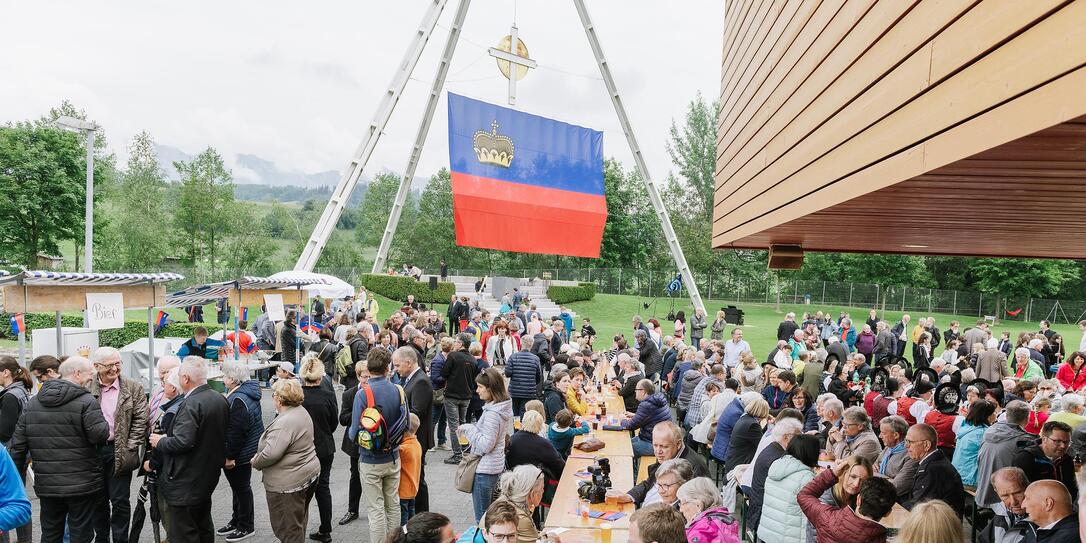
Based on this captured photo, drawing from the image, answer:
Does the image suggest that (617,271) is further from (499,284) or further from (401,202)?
(401,202)

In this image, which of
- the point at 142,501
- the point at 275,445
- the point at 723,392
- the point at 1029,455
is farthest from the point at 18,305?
the point at 1029,455

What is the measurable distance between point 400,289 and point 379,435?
22530 millimetres

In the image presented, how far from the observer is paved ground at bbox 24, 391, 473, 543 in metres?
5.61

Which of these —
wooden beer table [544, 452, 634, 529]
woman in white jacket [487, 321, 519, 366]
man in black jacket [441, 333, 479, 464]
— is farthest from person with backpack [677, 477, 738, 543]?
woman in white jacket [487, 321, 519, 366]

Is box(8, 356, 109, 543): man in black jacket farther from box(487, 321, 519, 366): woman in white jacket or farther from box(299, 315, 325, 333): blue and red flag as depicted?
box(299, 315, 325, 333): blue and red flag

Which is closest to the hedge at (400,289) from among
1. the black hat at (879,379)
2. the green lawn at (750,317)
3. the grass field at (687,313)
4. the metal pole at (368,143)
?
the grass field at (687,313)

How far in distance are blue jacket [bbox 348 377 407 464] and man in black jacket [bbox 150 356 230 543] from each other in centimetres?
97

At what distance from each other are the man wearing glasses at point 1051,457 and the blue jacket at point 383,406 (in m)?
4.97

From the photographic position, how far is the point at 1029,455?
491 cm

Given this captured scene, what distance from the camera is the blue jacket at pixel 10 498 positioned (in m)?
2.97

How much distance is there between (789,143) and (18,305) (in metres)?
7.86

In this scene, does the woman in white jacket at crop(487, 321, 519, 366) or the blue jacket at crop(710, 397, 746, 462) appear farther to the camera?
the woman in white jacket at crop(487, 321, 519, 366)

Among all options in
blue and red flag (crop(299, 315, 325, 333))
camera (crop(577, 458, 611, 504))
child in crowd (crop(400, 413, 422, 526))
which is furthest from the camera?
blue and red flag (crop(299, 315, 325, 333))

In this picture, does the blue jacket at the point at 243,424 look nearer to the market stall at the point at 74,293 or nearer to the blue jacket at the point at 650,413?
the market stall at the point at 74,293
